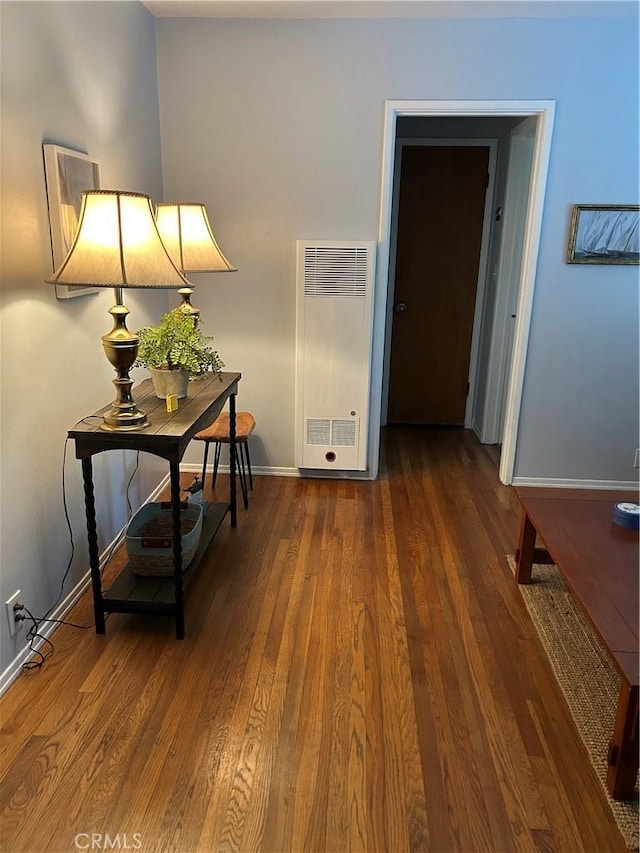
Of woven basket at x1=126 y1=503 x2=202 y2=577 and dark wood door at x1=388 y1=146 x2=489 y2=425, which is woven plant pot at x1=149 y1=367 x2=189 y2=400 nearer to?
woven basket at x1=126 y1=503 x2=202 y2=577

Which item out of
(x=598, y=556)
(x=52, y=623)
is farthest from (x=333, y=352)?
(x=52, y=623)

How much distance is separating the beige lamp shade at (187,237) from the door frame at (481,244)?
1.98 metres

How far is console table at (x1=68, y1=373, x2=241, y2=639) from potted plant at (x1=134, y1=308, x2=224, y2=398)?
100 millimetres

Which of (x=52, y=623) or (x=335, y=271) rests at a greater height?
(x=335, y=271)

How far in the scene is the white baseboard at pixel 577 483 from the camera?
3.71 m

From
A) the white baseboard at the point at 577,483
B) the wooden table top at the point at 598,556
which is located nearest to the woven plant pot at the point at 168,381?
the wooden table top at the point at 598,556

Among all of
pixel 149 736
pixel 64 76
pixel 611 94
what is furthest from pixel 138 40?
pixel 149 736

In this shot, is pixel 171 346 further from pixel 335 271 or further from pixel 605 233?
pixel 605 233

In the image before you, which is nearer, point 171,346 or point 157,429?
point 157,429

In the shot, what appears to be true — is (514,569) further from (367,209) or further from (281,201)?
(281,201)

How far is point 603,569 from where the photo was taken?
6.73 feet

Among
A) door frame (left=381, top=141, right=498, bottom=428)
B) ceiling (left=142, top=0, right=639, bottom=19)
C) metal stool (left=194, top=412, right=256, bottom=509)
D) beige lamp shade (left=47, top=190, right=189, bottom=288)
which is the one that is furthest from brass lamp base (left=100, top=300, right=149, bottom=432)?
door frame (left=381, top=141, right=498, bottom=428)

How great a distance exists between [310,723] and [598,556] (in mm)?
1169

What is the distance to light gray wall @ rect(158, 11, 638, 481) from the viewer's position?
3121 millimetres
